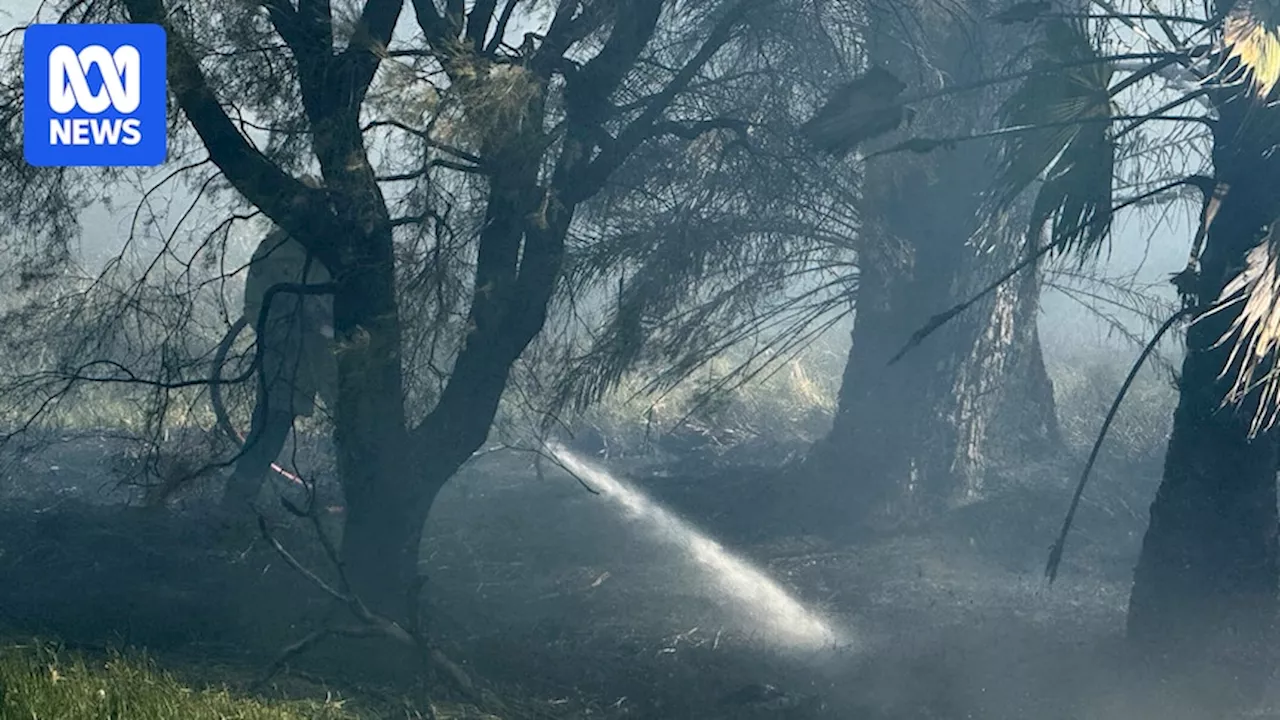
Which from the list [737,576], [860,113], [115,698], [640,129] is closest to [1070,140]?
[860,113]

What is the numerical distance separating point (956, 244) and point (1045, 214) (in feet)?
13.6

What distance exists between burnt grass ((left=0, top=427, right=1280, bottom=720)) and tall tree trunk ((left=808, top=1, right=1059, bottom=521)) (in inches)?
18.3

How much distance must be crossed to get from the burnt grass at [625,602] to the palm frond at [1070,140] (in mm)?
2479

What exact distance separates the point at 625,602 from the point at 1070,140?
157 inches

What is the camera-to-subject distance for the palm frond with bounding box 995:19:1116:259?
254 inches

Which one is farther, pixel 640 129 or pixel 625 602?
pixel 625 602

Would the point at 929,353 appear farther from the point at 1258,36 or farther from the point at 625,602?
the point at 1258,36

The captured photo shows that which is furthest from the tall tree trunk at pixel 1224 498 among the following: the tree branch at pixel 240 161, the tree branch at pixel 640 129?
the tree branch at pixel 240 161

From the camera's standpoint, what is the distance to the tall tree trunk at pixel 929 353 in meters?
10.3

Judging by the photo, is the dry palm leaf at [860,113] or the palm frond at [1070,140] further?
the dry palm leaf at [860,113]

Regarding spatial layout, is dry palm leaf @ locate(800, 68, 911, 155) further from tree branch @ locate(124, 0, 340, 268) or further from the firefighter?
the firefighter

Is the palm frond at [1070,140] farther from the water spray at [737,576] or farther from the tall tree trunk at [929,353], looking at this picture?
the tall tree trunk at [929,353]

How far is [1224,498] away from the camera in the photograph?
6.74 metres

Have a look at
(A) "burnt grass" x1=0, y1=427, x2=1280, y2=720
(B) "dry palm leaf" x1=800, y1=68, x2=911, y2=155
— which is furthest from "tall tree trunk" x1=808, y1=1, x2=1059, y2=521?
(B) "dry palm leaf" x1=800, y1=68, x2=911, y2=155
